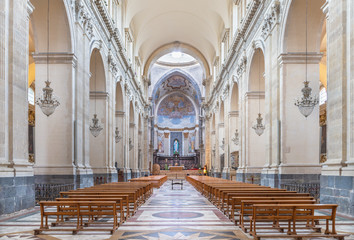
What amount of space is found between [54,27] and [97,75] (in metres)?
6.90

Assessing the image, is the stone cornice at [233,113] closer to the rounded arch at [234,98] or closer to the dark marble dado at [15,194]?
the rounded arch at [234,98]

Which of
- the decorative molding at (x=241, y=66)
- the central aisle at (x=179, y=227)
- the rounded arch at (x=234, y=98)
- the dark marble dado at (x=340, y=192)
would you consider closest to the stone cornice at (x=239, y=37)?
the decorative molding at (x=241, y=66)

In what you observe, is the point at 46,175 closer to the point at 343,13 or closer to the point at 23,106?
the point at 23,106

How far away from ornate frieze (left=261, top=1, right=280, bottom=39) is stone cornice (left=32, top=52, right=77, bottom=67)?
812cm

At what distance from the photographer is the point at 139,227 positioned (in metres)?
7.47

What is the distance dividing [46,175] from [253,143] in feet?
38.0

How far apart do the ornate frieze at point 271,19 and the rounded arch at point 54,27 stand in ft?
26.3

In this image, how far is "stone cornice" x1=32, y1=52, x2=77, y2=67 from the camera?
1406cm

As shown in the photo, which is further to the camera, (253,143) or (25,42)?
(253,143)

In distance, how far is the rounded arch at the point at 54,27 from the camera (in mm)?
13438

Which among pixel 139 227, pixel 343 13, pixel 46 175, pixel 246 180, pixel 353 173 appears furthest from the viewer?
pixel 246 180

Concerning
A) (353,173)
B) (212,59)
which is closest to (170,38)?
(212,59)

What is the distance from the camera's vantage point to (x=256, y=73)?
67.6 feet

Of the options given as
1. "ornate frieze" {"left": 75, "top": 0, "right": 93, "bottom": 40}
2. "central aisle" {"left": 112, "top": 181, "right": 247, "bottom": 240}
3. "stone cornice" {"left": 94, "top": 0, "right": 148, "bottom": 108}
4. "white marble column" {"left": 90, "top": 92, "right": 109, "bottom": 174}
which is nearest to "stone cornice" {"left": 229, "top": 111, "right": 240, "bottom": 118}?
"stone cornice" {"left": 94, "top": 0, "right": 148, "bottom": 108}
